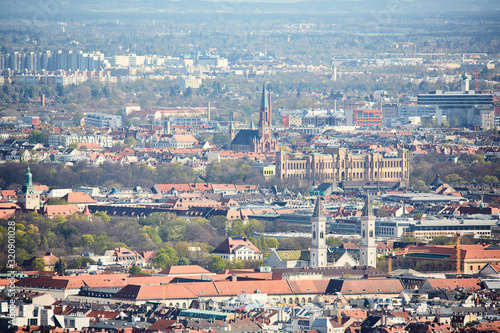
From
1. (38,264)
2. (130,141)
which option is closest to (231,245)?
(38,264)

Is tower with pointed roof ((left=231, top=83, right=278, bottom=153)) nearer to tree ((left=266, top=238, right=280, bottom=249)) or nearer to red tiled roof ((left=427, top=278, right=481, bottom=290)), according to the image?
tree ((left=266, top=238, right=280, bottom=249))

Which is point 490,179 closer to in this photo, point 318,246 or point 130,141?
point 130,141

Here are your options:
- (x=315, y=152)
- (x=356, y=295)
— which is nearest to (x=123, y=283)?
(x=356, y=295)

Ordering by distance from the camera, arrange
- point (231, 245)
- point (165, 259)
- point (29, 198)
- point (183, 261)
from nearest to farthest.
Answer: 1. point (183, 261)
2. point (165, 259)
3. point (231, 245)
4. point (29, 198)

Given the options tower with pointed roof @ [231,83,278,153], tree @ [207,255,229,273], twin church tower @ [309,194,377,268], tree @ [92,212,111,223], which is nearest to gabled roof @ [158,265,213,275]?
tree @ [207,255,229,273]

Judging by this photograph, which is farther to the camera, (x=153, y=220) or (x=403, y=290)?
(x=153, y=220)

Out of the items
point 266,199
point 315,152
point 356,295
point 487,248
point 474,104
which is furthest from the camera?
point 474,104

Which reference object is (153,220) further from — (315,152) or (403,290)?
(315,152)
